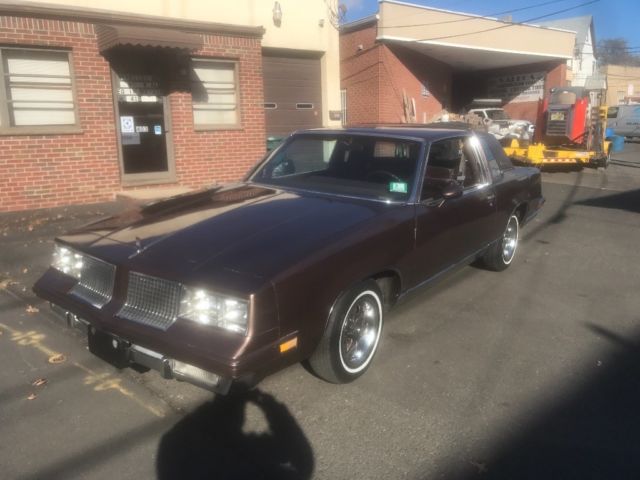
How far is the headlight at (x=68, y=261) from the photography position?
11.5 ft

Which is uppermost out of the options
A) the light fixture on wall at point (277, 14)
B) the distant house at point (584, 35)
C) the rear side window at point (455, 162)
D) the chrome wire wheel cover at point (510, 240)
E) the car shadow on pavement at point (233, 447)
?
the distant house at point (584, 35)

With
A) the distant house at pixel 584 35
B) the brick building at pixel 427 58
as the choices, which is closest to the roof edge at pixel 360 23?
the brick building at pixel 427 58

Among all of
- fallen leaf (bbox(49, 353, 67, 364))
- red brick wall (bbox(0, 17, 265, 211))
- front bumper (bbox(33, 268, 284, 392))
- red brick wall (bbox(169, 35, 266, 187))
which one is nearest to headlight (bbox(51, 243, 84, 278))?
front bumper (bbox(33, 268, 284, 392))

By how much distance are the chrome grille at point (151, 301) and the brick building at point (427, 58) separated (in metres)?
16.8

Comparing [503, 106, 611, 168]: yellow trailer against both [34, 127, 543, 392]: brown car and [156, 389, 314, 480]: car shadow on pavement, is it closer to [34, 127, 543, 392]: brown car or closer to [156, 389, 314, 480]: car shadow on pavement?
[34, 127, 543, 392]: brown car

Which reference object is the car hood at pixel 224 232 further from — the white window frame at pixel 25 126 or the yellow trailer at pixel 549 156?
the yellow trailer at pixel 549 156

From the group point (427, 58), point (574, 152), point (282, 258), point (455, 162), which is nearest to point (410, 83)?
point (427, 58)

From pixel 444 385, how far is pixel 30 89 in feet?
26.1

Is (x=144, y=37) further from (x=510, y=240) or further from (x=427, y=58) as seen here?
(x=427, y=58)

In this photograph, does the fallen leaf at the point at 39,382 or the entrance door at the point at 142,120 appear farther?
the entrance door at the point at 142,120

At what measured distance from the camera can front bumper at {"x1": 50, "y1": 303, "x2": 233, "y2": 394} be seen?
279 centimetres

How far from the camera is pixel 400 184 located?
13.7 feet

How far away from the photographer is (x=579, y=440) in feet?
9.85

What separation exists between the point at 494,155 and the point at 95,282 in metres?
4.07
